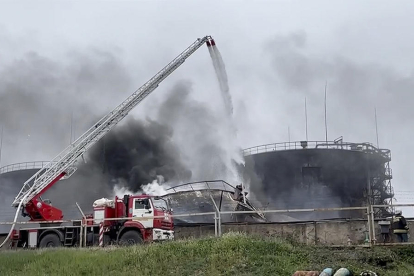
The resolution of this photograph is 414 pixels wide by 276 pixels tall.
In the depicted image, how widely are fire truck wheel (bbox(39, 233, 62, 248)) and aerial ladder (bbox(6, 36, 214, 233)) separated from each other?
6.07 feet

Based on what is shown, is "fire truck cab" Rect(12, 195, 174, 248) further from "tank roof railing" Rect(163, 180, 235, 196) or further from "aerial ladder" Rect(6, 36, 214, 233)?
"tank roof railing" Rect(163, 180, 235, 196)

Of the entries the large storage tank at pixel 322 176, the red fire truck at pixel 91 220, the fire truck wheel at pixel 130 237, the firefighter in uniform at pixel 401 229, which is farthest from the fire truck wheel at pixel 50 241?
the large storage tank at pixel 322 176

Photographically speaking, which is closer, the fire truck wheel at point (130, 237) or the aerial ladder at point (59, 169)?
the fire truck wheel at point (130, 237)

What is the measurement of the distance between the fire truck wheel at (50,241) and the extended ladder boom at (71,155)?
9.01ft

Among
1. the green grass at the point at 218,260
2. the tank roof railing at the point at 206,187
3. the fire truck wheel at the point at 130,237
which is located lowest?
the green grass at the point at 218,260

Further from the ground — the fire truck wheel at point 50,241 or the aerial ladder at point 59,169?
the aerial ladder at point 59,169

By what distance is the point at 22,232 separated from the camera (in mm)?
22719

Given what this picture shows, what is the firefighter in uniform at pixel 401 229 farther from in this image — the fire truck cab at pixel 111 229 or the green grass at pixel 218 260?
the fire truck cab at pixel 111 229

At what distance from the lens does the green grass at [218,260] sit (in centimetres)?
1323

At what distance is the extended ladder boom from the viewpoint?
974 inches

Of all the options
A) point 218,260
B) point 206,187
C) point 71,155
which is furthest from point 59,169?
point 218,260

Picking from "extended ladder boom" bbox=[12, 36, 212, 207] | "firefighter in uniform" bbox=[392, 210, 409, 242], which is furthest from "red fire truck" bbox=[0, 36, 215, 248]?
"firefighter in uniform" bbox=[392, 210, 409, 242]

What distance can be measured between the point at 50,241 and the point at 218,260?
1108 cm

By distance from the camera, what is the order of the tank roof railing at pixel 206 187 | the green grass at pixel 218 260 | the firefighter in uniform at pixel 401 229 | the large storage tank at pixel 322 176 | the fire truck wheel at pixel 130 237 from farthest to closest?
the large storage tank at pixel 322 176 < the tank roof railing at pixel 206 187 < the fire truck wheel at pixel 130 237 < the firefighter in uniform at pixel 401 229 < the green grass at pixel 218 260
